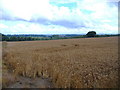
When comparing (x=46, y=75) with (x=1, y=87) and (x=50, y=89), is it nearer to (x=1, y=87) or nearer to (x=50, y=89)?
(x=50, y=89)

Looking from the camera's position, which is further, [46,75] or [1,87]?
[46,75]

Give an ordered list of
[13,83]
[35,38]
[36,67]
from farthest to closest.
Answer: [35,38]
[36,67]
[13,83]

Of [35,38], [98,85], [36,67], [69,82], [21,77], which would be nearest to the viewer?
[98,85]

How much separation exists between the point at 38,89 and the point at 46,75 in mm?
1092

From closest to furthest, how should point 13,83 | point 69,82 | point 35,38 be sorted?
point 69,82 → point 13,83 → point 35,38

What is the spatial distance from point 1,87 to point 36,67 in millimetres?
1919

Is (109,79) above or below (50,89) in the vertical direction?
above

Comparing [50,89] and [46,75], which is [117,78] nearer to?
[50,89]

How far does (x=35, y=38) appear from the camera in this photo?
1647 inches

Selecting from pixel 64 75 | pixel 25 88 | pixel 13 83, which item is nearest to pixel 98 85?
pixel 64 75

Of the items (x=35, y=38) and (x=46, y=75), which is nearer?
(x=46, y=75)

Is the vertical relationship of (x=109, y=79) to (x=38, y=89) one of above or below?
above

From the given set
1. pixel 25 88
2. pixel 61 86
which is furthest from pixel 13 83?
pixel 61 86

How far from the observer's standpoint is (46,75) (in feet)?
17.1
